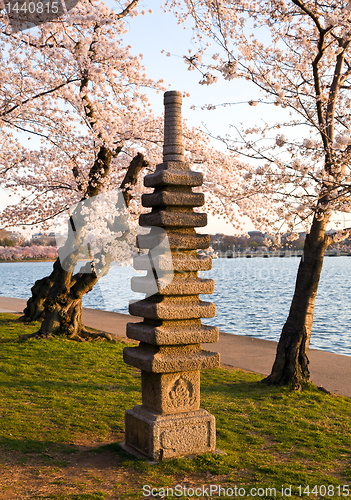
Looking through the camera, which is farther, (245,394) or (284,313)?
(284,313)

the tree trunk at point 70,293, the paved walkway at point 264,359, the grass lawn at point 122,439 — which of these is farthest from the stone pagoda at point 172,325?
the tree trunk at point 70,293

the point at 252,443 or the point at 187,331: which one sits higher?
the point at 187,331

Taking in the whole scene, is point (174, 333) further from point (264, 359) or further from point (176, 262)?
point (264, 359)

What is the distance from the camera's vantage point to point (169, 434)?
5.95m

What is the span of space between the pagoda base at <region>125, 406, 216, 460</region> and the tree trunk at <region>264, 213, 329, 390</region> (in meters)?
4.20

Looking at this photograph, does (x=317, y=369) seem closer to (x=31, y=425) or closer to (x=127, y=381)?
(x=127, y=381)

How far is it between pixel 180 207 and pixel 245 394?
17.1 ft

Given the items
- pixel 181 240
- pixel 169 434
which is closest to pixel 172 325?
pixel 181 240

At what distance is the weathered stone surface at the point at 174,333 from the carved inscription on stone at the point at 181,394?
0.59 m

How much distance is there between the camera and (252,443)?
7059 millimetres

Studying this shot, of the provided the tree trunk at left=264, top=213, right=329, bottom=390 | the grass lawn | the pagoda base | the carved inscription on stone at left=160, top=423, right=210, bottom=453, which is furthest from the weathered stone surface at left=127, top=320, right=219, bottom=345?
the tree trunk at left=264, top=213, right=329, bottom=390

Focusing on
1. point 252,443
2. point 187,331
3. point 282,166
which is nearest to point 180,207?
point 187,331

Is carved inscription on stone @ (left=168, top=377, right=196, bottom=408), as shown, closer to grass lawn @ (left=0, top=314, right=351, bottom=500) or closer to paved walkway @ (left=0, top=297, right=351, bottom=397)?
grass lawn @ (left=0, top=314, right=351, bottom=500)

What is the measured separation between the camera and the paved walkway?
11.2 m
